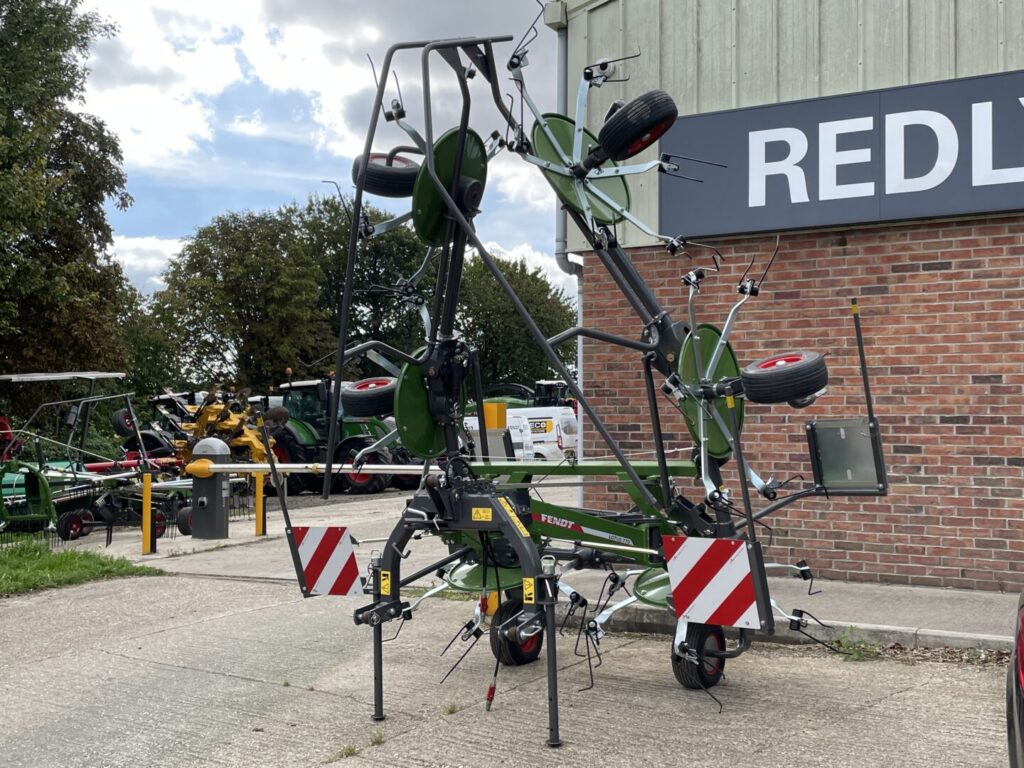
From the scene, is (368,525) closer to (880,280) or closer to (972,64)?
(880,280)

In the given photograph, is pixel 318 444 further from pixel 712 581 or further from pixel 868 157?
pixel 712 581

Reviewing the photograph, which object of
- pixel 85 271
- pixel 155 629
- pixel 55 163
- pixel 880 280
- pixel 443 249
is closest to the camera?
pixel 443 249

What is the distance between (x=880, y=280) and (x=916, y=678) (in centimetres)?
360

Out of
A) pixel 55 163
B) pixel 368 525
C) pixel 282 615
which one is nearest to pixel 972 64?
pixel 282 615

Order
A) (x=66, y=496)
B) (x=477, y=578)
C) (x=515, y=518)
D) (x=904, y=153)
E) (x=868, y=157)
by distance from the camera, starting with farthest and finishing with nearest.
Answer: (x=66, y=496), (x=868, y=157), (x=904, y=153), (x=477, y=578), (x=515, y=518)

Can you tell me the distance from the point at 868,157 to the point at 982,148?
2.72 feet

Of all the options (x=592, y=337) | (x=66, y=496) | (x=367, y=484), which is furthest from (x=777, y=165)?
(x=367, y=484)

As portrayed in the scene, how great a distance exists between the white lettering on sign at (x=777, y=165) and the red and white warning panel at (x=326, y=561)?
487 cm

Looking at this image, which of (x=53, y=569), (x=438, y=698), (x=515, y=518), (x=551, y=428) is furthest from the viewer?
(x=551, y=428)

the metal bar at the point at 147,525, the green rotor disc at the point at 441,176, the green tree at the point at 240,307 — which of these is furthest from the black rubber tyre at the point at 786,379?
the green tree at the point at 240,307

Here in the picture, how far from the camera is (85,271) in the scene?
1056 inches

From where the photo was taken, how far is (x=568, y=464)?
258 inches

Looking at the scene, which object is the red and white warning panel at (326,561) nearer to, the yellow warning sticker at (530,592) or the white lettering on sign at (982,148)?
the yellow warning sticker at (530,592)

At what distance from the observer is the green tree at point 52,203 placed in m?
21.5
